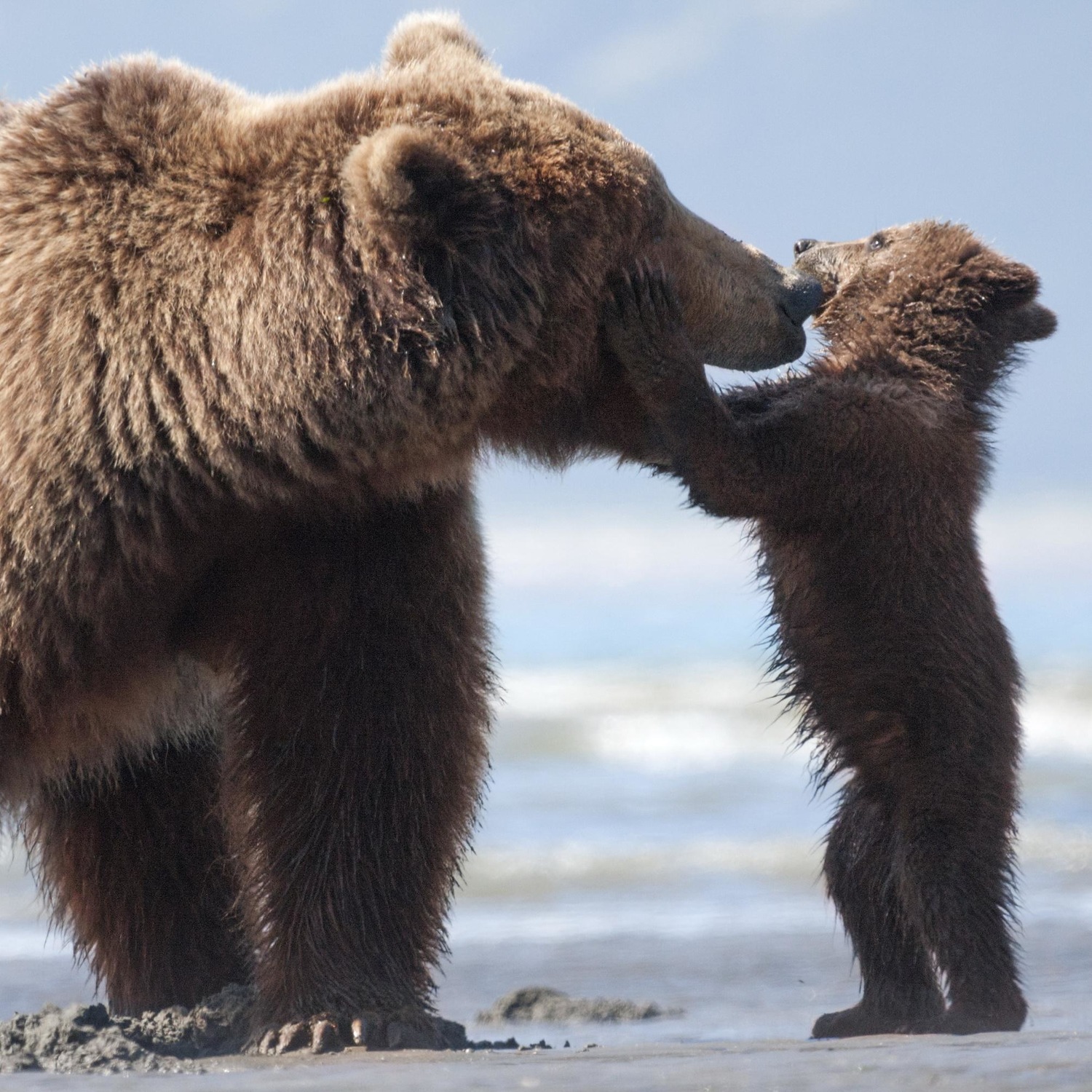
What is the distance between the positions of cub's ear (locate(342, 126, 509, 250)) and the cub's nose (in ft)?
3.52

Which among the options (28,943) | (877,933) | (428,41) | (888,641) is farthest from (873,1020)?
(28,943)

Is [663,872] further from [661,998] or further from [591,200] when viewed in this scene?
[591,200]

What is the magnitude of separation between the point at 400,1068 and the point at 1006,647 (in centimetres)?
227

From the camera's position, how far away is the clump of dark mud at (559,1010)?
558 centimetres

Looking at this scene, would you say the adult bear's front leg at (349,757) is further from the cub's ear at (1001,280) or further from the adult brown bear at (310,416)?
the cub's ear at (1001,280)

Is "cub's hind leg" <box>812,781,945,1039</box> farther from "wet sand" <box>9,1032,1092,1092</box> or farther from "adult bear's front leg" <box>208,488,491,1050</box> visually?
"adult bear's front leg" <box>208,488,491,1050</box>

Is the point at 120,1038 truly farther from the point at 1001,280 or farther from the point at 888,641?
the point at 1001,280

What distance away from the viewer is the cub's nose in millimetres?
4578

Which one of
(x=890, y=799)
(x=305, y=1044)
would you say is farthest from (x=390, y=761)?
(x=890, y=799)

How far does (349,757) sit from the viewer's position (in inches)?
166

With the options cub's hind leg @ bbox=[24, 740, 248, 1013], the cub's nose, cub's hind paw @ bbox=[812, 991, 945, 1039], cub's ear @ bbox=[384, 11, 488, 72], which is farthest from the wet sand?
cub's ear @ bbox=[384, 11, 488, 72]

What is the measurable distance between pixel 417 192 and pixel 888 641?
1902 mm

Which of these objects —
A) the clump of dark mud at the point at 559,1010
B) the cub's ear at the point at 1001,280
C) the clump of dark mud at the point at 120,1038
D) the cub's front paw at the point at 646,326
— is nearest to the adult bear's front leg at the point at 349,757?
the clump of dark mud at the point at 120,1038

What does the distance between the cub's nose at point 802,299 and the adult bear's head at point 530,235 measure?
0.7 inches
